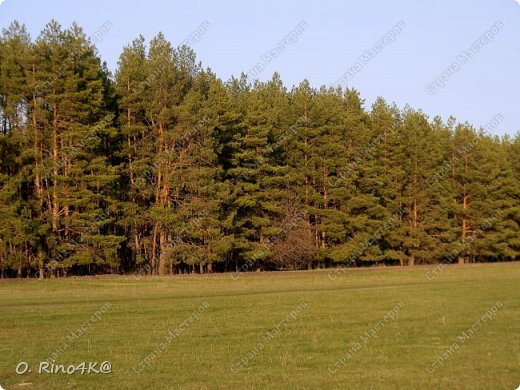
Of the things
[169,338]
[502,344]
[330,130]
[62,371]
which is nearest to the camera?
[62,371]

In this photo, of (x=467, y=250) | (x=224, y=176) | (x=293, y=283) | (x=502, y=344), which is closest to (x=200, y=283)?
(x=293, y=283)

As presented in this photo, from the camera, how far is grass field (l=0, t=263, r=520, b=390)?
11.9m

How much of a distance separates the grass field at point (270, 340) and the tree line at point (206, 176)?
18207 millimetres

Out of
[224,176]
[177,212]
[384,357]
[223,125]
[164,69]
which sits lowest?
[384,357]

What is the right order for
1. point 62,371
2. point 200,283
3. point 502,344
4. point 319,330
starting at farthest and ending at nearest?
point 200,283
point 319,330
point 502,344
point 62,371

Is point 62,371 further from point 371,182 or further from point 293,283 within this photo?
point 371,182

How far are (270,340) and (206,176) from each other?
112ft

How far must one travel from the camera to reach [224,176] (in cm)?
5644

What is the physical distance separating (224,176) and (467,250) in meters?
36.6

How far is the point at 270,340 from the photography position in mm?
16141

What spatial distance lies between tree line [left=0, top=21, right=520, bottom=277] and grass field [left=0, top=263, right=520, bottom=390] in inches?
717

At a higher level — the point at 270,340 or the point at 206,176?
the point at 206,176

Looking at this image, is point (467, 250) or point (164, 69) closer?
point (164, 69)

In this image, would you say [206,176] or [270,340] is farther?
[206,176]
